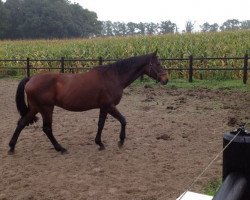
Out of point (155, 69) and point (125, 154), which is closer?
point (125, 154)

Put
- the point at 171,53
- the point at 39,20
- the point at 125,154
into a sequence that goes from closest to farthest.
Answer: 1. the point at 125,154
2. the point at 171,53
3. the point at 39,20

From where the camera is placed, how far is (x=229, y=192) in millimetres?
1075

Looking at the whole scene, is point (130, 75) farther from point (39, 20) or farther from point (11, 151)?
point (39, 20)

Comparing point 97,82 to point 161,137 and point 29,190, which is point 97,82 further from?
point 29,190

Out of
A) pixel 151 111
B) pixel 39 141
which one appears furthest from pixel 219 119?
pixel 39 141

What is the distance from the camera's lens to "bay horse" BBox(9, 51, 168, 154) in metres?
6.31

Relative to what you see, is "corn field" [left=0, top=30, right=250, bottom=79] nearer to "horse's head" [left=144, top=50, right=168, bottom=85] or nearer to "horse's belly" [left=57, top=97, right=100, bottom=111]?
"horse's head" [left=144, top=50, right=168, bottom=85]

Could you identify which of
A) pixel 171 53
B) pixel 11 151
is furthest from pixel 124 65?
pixel 171 53

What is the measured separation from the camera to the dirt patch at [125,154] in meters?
4.83

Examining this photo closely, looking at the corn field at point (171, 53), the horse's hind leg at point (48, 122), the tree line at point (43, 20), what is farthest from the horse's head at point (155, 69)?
the tree line at point (43, 20)

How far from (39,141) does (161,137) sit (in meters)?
2.29

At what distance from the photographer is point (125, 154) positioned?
6.29 meters

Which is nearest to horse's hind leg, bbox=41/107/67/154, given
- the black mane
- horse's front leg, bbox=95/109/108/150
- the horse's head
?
horse's front leg, bbox=95/109/108/150

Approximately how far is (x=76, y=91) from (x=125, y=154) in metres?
1.31
